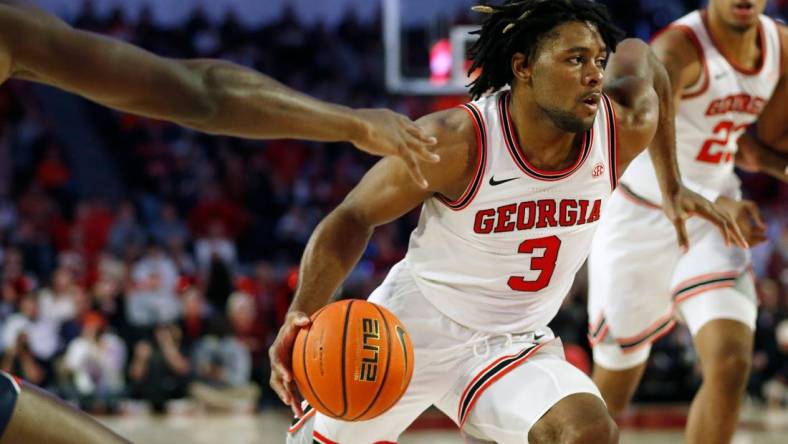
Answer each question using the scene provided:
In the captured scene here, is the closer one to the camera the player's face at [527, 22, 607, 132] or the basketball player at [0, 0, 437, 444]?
the basketball player at [0, 0, 437, 444]

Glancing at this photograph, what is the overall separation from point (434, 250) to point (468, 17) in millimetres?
8170

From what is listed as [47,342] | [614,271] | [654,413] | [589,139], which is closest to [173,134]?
[47,342]

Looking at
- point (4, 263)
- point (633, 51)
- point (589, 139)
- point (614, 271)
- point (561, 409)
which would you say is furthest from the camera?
point (4, 263)

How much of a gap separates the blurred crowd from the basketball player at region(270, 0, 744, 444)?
6.13m

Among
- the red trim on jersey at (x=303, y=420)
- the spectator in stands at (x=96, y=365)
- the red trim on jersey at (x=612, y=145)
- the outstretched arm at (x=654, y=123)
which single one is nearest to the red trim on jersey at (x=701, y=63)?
the outstretched arm at (x=654, y=123)

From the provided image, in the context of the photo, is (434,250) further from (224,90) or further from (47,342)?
(47,342)

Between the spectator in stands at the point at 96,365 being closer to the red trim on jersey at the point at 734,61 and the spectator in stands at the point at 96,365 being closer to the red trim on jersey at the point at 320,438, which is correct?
the red trim on jersey at the point at 320,438

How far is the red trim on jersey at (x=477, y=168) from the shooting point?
4.29 metres

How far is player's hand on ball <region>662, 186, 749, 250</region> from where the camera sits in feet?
16.0

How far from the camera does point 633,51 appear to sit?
16.5 ft

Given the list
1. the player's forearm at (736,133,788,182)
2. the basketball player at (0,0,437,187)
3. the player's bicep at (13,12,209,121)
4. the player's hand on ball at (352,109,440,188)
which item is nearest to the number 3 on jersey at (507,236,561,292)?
the player's hand on ball at (352,109,440,188)

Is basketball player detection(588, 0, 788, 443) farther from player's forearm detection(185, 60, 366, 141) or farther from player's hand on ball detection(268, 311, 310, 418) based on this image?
player's forearm detection(185, 60, 366, 141)

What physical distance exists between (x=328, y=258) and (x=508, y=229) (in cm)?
74

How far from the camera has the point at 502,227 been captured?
436cm
